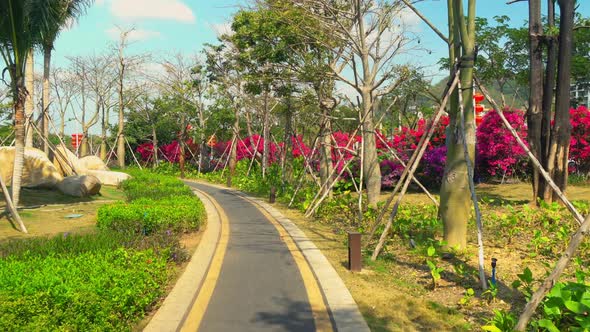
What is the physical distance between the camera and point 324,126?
15070 millimetres

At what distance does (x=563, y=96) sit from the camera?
436 inches

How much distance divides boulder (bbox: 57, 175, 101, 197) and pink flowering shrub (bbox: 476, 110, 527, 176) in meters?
14.0

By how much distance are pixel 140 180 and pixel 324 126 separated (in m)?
9.97

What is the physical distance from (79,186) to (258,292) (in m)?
12.4

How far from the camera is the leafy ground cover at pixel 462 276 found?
4.23 meters

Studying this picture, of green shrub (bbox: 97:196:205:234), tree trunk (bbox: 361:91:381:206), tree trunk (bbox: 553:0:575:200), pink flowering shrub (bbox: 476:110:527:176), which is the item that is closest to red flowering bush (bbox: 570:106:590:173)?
pink flowering shrub (bbox: 476:110:527:176)

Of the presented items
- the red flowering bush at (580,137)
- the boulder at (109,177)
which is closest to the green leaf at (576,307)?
the red flowering bush at (580,137)

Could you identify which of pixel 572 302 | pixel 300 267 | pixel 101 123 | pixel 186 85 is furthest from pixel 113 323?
pixel 101 123

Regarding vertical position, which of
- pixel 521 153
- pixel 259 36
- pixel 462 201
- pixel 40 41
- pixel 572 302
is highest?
pixel 259 36

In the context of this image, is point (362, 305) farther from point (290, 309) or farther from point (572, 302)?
point (572, 302)

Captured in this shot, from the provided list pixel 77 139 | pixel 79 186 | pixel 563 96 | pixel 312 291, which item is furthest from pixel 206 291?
pixel 77 139

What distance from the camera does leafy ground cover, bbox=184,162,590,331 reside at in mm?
4230

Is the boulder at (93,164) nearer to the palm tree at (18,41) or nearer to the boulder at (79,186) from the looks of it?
the boulder at (79,186)

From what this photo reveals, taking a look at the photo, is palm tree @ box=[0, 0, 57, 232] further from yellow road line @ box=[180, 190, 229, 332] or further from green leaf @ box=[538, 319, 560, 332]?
green leaf @ box=[538, 319, 560, 332]
